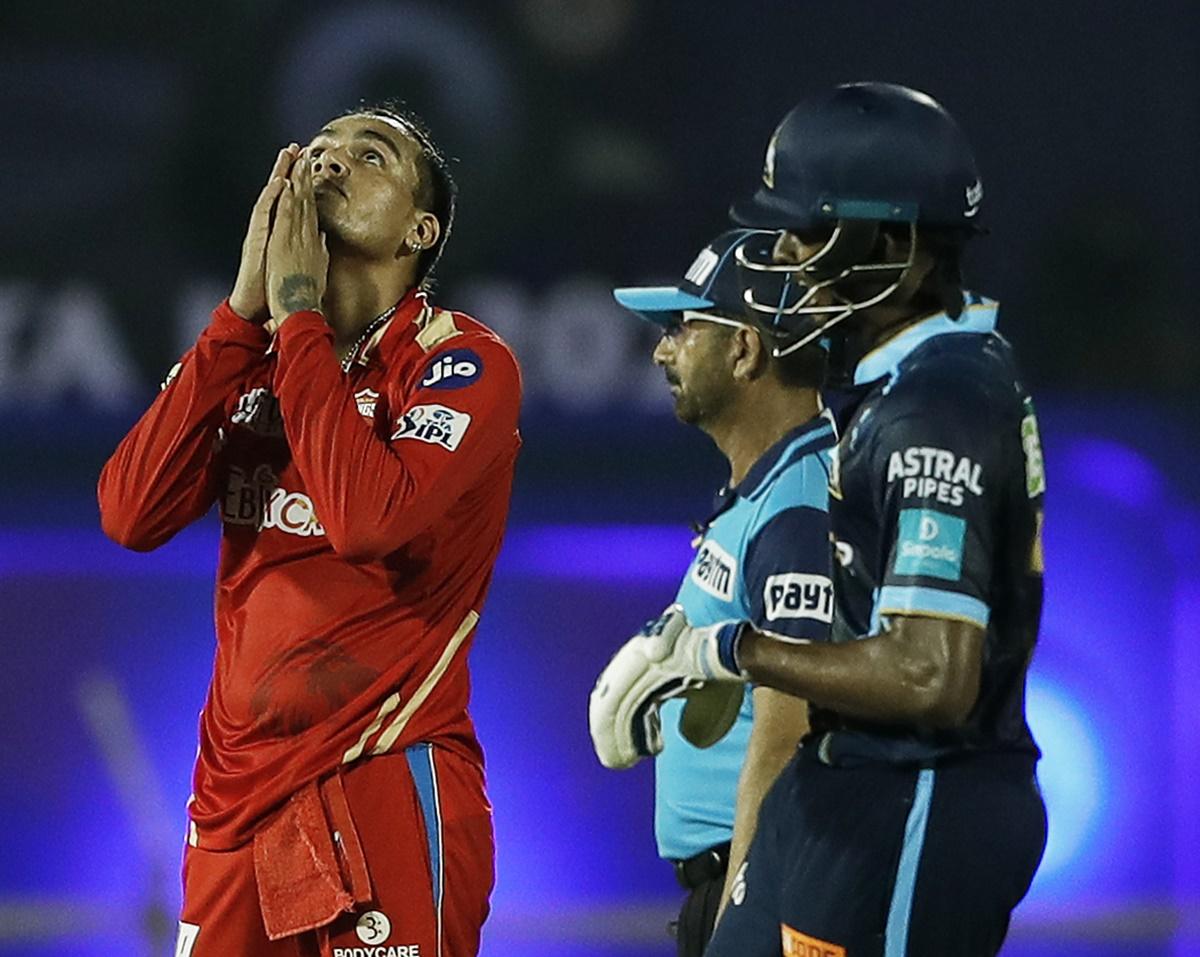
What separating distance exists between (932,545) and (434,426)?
3.04 feet

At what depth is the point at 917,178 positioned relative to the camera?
9.08ft

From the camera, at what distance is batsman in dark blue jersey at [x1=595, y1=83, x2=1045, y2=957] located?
256 cm

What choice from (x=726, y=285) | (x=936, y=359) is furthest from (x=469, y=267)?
(x=936, y=359)

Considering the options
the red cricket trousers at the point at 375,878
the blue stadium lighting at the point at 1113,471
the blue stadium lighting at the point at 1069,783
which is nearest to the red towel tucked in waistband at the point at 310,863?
the red cricket trousers at the point at 375,878

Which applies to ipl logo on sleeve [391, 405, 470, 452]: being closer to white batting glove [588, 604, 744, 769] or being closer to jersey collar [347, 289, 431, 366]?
jersey collar [347, 289, 431, 366]

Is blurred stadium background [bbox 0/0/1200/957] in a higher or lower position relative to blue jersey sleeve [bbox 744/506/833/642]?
higher

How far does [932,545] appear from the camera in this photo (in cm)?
255

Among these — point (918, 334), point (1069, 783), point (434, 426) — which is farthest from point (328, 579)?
point (1069, 783)

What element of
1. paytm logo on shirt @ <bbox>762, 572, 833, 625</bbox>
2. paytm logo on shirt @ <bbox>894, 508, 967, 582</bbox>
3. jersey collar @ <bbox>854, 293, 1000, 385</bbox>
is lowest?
paytm logo on shirt @ <bbox>894, 508, 967, 582</bbox>

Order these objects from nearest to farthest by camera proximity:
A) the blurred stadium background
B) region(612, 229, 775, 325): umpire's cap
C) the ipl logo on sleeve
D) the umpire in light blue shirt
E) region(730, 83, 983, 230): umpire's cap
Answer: region(730, 83, 983, 230): umpire's cap < the umpire in light blue shirt < the ipl logo on sleeve < region(612, 229, 775, 325): umpire's cap < the blurred stadium background

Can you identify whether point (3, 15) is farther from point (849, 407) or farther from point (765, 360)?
point (849, 407)

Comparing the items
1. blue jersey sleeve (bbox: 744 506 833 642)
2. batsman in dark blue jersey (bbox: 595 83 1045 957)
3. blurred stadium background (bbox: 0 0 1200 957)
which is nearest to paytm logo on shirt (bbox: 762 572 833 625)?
blue jersey sleeve (bbox: 744 506 833 642)

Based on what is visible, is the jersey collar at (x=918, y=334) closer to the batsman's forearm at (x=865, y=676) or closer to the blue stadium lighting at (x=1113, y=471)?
the batsman's forearm at (x=865, y=676)

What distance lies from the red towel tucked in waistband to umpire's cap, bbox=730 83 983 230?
103 centimetres
